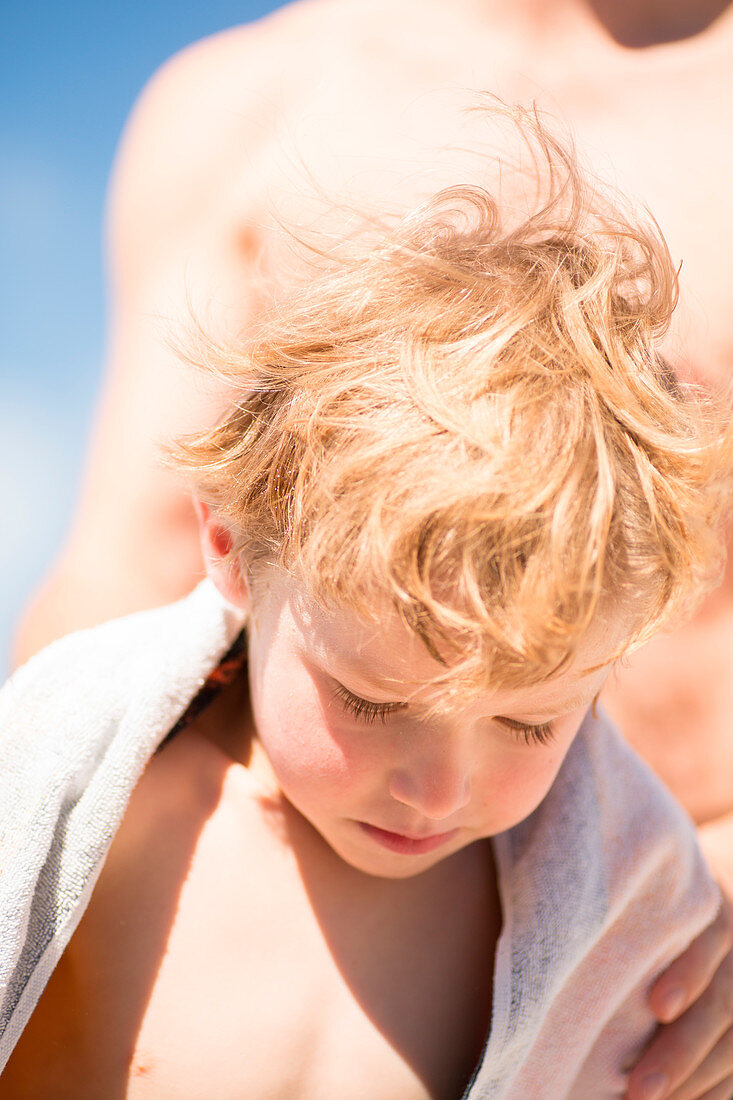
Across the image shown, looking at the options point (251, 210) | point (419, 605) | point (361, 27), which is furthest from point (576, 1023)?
point (361, 27)

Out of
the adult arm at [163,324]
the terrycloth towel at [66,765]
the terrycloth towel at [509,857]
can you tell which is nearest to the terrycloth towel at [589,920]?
the terrycloth towel at [509,857]

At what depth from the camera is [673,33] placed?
125 centimetres

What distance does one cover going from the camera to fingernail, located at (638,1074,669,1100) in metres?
0.83

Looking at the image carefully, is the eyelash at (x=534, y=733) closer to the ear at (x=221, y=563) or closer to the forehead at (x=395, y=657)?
the forehead at (x=395, y=657)

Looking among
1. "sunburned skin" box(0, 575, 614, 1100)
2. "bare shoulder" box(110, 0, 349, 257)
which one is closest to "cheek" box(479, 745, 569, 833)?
"sunburned skin" box(0, 575, 614, 1100)

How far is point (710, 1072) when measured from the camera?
89 cm

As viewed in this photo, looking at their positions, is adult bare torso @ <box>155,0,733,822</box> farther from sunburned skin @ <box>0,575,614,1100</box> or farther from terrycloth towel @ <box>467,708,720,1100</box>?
sunburned skin @ <box>0,575,614,1100</box>

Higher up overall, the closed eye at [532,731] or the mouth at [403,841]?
the closed eye at [532,731]

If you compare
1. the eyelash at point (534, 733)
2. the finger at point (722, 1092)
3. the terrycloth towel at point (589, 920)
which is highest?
the eyelash at point (534, 733)

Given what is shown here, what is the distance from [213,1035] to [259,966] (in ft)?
0.20

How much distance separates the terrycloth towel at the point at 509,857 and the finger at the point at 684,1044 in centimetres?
2

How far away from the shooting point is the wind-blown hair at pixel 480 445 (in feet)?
1.72

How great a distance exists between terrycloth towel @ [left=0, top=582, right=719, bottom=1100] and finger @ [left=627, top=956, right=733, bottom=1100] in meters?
0.02

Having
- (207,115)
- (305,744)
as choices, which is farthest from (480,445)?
(207,115)
